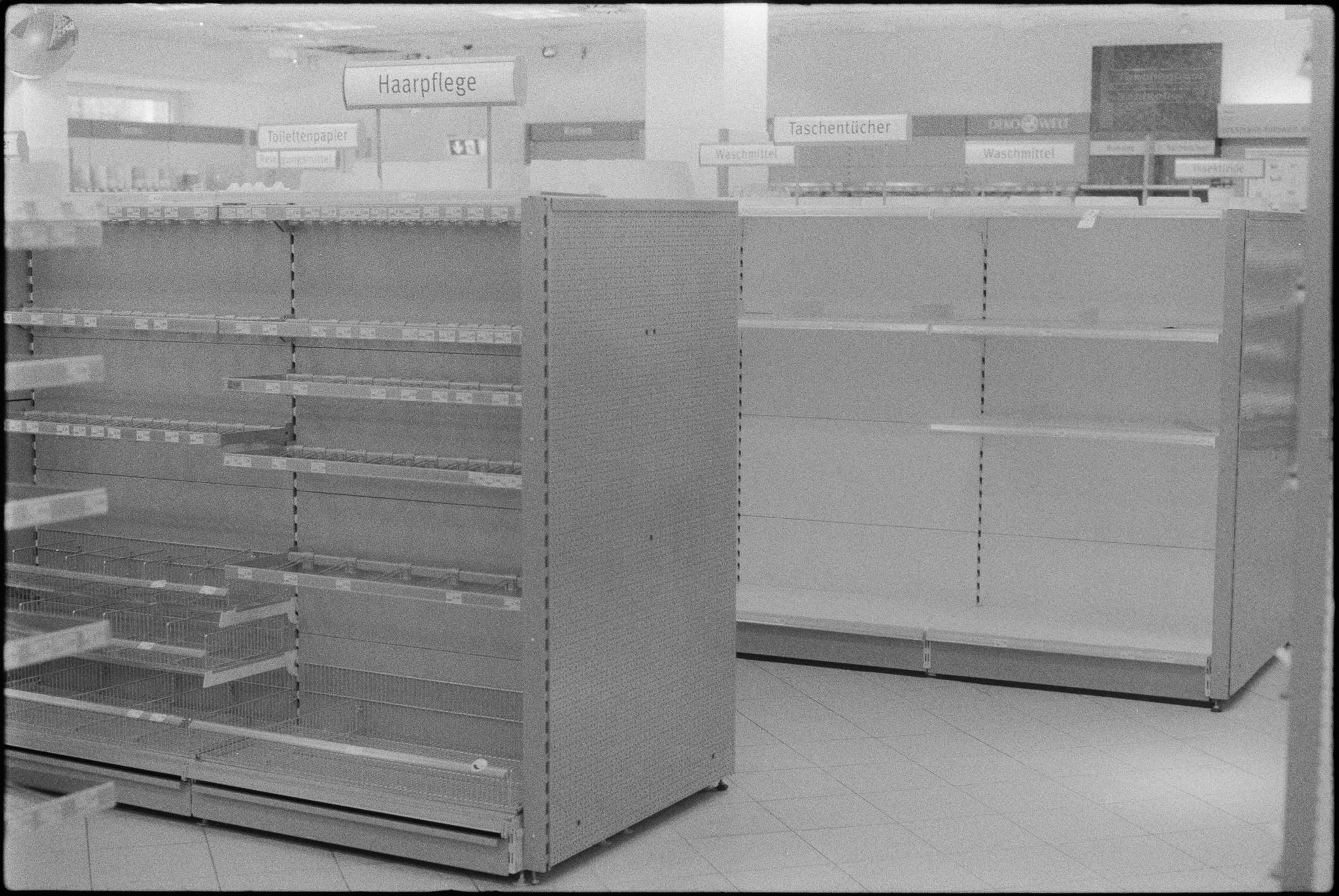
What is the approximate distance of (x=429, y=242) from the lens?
4.92 m

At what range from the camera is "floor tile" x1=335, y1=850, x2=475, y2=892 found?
4281 mm

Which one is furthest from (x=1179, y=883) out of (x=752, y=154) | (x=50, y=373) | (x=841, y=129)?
A: (x=752, y=154)

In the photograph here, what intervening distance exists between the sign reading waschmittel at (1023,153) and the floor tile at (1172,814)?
14.4 feet

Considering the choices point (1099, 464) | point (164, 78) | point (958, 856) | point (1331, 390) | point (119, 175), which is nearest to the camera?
point (1331, 390)

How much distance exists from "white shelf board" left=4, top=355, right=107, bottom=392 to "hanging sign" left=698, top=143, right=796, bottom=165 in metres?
6.42

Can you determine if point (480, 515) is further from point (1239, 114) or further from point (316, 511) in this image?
point (1239, 114)

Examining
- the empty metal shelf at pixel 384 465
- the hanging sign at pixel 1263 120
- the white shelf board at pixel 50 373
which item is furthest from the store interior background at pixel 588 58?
the white shelf board at pixel 50 373

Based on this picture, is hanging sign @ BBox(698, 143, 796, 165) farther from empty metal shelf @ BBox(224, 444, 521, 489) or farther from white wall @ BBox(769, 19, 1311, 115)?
white wall @ BBox(769, 19, 1311, 115)

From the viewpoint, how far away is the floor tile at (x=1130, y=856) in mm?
4414

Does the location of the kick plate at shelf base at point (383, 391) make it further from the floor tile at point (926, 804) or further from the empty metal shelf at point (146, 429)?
the floor tile at point (926, 804)

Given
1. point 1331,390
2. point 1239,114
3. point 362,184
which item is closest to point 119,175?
point 362,184

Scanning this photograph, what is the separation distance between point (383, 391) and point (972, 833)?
2111mm

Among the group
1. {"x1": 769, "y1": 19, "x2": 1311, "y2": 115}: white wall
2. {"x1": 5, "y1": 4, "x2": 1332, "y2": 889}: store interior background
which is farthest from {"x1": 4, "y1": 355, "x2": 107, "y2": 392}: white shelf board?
{"x1": 769, "y1": 19, "x2": 1311, "y2": 115}: white wall

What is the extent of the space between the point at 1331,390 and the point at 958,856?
1.71 metres
